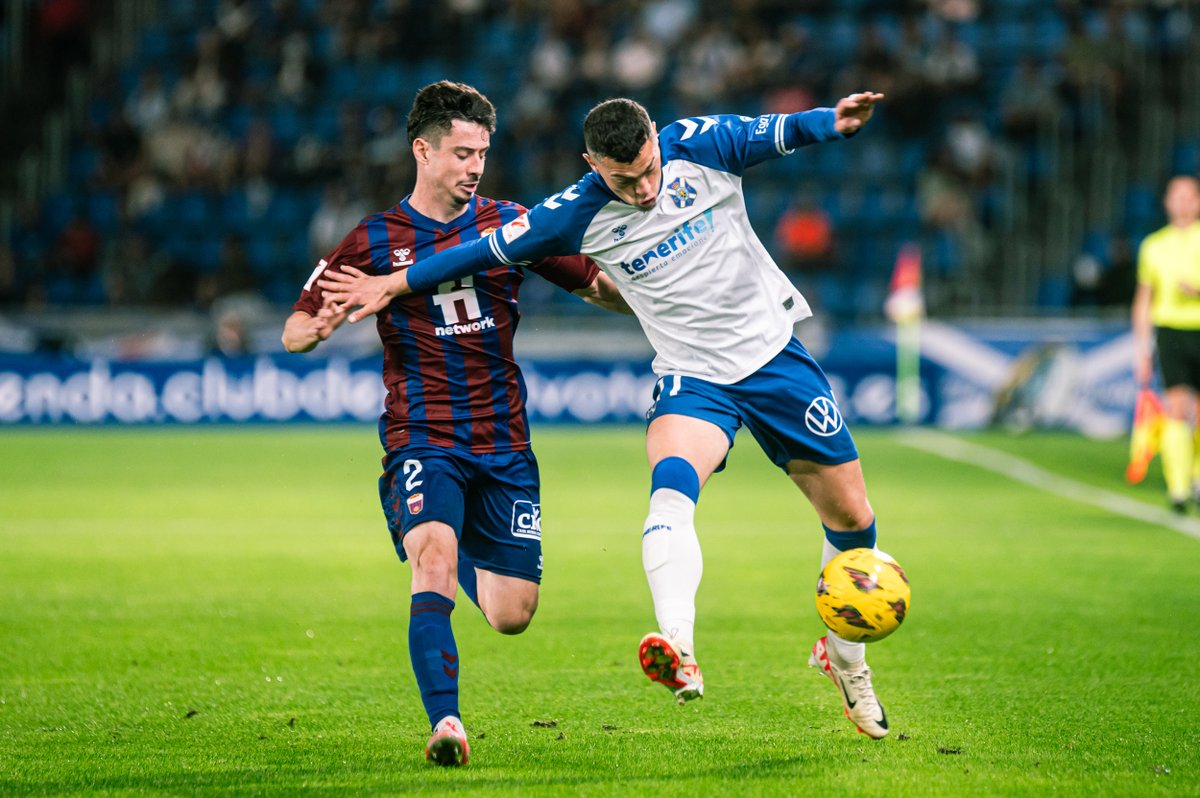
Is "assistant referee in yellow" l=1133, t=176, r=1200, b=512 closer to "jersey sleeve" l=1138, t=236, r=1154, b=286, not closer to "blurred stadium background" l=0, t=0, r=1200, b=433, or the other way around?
"jersey sleeve" l=1138, t=236, r=1154, b=286

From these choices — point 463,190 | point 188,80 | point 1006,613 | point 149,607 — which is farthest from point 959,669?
point 188,80

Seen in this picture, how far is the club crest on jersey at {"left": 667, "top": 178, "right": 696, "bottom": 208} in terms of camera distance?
536 centimetres

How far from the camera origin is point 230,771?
479 cm

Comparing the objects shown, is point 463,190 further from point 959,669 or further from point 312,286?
point 959,669

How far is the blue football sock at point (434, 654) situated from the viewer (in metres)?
4.91

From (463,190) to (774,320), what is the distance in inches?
46.7

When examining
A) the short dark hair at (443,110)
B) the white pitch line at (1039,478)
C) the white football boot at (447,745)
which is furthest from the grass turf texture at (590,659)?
the short dark hair at (443,110)

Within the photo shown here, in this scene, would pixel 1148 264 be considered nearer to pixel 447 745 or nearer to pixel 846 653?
pixel 846 653

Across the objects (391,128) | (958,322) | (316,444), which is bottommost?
(316,444)

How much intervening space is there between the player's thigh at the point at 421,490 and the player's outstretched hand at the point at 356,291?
0.51 meters

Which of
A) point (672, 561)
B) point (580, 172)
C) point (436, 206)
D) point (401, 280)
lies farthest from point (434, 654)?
point (580, 172)

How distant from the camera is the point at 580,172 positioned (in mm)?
22906

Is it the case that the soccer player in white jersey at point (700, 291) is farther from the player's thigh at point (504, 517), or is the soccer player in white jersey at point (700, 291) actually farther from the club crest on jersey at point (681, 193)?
the player's thigh at point (504, 517)

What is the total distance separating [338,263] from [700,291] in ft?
4.25
